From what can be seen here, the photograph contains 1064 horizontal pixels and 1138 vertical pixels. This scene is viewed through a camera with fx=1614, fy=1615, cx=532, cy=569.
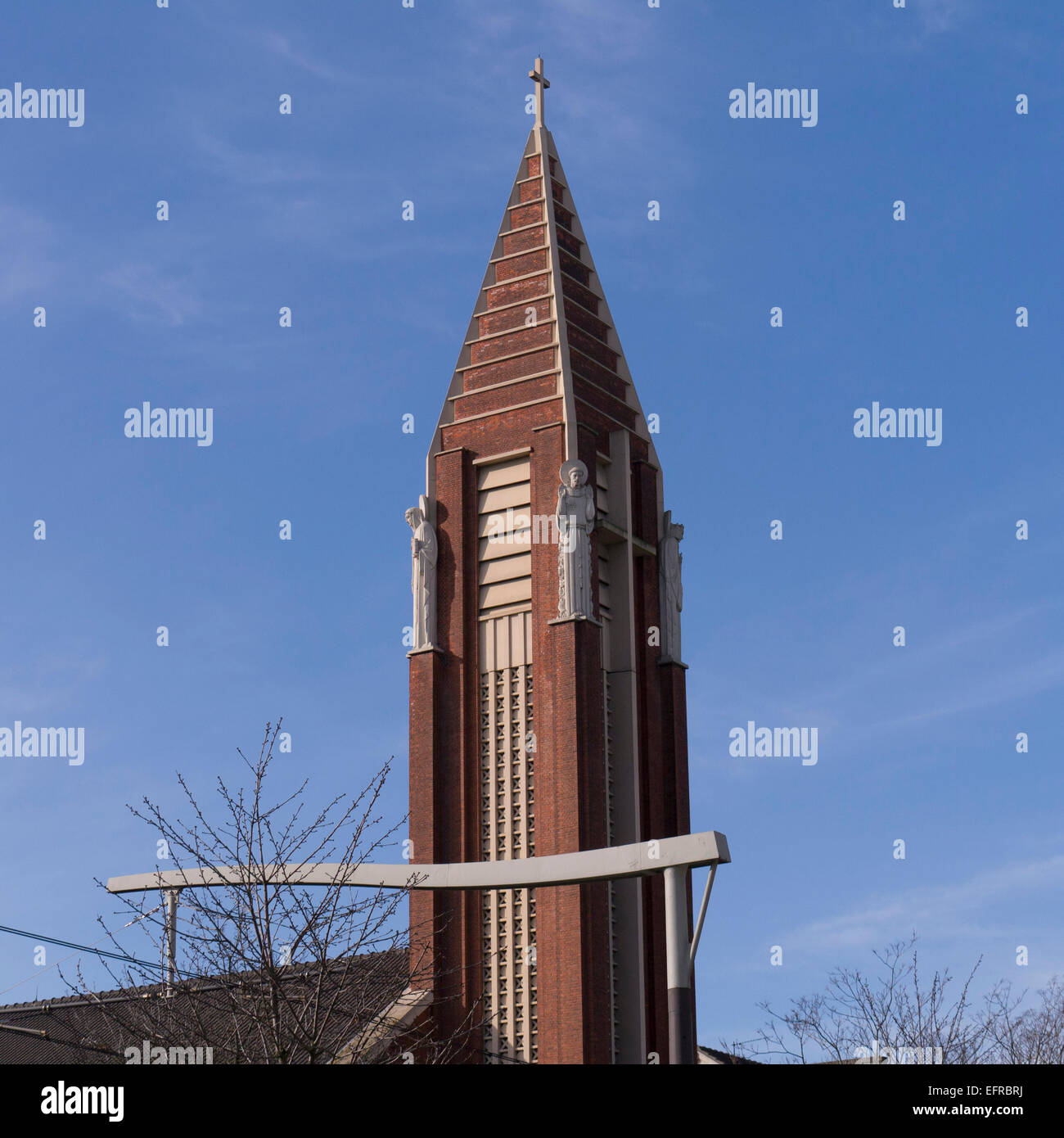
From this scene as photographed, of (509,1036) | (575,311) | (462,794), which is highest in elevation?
(575,311)

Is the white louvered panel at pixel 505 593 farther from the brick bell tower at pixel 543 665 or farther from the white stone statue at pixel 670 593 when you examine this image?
the white stone statue at pixel 670 593

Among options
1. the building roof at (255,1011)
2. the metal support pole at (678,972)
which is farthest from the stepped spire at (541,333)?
the metal support pole at (678,972)

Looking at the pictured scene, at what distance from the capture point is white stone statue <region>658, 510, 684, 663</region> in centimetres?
4088

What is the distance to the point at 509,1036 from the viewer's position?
35.6 m

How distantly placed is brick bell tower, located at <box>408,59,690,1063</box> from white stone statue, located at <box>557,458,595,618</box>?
5cm

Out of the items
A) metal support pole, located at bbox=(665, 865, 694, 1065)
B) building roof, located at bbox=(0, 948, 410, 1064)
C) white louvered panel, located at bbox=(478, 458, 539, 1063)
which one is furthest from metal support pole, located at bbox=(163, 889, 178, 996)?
white louvered panel, located at bbox=(478, 458, 539, 1063)

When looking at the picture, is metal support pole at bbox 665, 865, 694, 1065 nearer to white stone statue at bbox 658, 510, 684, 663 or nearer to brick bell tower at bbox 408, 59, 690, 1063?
brick bell tower at bbox 408, 59, 690, 1063

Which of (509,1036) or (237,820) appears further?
(509,1036)

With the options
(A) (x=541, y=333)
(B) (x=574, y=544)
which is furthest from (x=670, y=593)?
(A) (x=541, y=333)

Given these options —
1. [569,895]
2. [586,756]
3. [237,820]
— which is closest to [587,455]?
[586,756]

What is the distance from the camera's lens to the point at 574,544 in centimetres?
3775
